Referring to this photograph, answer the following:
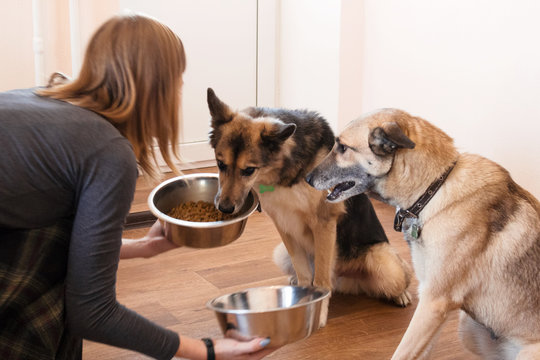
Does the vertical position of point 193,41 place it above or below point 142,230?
above

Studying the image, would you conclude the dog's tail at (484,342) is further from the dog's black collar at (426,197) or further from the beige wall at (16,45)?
the beige wall at (16,45)

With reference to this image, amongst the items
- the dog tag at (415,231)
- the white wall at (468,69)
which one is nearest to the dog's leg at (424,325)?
the dog tag at (415,231)

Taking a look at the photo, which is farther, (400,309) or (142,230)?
(142,230)

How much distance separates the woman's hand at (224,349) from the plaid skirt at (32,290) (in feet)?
1.00

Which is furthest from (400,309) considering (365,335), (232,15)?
(232,15)

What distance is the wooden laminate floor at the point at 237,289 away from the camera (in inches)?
87.6

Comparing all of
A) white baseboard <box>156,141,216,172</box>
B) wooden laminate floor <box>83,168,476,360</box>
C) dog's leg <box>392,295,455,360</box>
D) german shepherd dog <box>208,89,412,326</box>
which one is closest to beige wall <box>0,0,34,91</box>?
white baseboard <box>156,141,216,172</box>

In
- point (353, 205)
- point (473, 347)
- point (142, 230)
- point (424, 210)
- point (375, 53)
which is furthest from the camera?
point (375, 53)

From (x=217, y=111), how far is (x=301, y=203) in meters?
0.48

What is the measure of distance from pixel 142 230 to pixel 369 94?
1.80 m

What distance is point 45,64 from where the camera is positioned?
3725 millimetres

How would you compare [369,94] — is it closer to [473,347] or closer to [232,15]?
[232,15]

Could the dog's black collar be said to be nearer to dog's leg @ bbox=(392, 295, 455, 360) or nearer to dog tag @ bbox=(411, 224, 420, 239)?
dog tag @ bbox=(411, 224, 420, 239)

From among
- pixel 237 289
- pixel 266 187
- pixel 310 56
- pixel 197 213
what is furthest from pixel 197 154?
pixel 197 213
